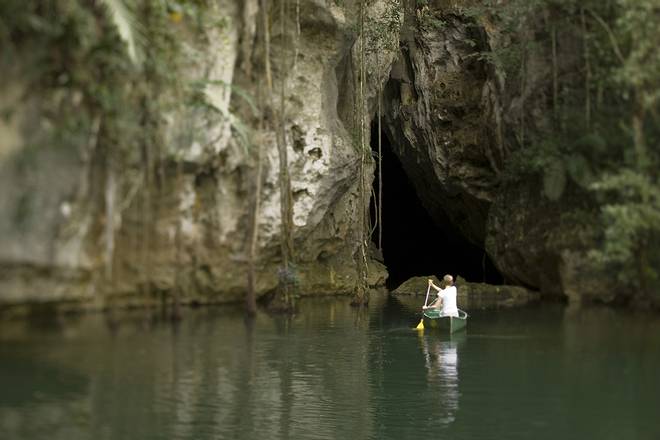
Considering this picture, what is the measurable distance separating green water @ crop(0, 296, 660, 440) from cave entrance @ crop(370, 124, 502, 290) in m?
26.8

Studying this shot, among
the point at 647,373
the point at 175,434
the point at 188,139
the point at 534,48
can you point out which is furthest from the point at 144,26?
the point at 534,48

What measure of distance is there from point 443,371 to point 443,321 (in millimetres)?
4009

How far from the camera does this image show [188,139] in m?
14.6

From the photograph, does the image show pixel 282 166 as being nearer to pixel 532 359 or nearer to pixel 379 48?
pixel 532 359

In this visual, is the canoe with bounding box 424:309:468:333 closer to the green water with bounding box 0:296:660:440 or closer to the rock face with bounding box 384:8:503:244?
the green water with bounding box 0:296:660:440

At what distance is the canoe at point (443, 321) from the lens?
57.7 ft

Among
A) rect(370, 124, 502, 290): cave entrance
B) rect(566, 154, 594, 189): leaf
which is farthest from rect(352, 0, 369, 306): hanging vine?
rect(370, 124, 502, 290): cave entrance

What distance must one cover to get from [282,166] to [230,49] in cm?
362

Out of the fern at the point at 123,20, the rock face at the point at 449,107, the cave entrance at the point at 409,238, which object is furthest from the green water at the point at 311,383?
the cave entrance at the point at 409,238

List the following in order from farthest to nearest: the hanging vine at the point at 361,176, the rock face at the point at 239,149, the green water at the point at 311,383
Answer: the hanging vine at the point at 361,176, the rock face at the point at 239,149, the green water at the point at 311,383

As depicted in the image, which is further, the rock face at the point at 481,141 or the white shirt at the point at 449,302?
the rock face at the point at 481,141

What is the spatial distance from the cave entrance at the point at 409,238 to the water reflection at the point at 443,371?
25445 mm

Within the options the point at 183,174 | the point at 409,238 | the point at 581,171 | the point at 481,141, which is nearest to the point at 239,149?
the point at 183,174

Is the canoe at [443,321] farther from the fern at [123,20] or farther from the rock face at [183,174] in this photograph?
the fern at [123,20]
